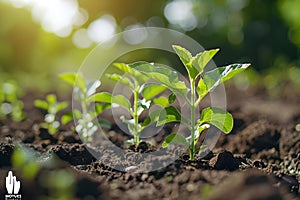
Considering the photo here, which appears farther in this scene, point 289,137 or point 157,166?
point 289,137

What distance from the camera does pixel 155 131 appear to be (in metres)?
3.36

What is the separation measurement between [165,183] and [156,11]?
14406 mm

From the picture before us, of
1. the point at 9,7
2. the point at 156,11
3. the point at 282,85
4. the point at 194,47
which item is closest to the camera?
the point at 282,85

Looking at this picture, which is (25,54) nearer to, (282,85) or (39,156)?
(282,85)

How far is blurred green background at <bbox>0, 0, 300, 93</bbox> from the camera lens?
12.1m

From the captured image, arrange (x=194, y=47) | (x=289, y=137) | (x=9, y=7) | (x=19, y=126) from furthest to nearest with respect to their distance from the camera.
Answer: (x=194, y=47) → (x=9, y=7) → (x=19, y=126) → (x=289, y=137)

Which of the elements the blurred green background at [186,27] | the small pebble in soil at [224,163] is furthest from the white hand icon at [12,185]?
the blurred green background at [186,27]

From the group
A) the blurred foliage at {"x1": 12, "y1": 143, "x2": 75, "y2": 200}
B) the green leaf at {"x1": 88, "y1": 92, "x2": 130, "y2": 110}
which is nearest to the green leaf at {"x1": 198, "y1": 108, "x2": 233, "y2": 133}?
the green leaf at {"x1": 88, "y1": 92, "x2": 130, "y2": 110}

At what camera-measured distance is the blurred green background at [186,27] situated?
12148mm

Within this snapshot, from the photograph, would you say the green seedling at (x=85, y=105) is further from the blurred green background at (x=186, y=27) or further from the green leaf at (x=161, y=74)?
the blurred green background at (x=186, y=27)

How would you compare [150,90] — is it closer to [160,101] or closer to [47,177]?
[160,101]

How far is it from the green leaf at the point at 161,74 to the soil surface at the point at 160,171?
0.34m

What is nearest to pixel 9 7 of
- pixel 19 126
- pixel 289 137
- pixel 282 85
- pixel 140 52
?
pixel 140 52

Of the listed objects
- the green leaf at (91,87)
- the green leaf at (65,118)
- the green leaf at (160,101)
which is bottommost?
the green leaf at (65,118)
